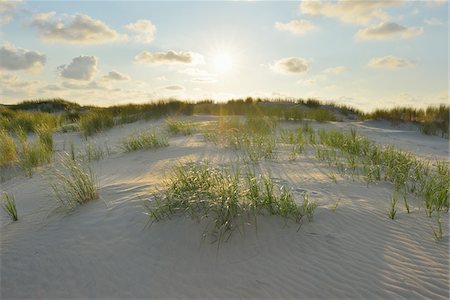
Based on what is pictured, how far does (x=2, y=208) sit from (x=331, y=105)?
19.7m

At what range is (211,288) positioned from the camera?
2.39 m

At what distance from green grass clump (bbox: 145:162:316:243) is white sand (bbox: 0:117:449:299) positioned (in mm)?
101

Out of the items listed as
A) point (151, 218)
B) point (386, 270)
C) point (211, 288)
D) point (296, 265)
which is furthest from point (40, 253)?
point (386, 270)

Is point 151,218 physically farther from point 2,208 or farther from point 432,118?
point 432,118

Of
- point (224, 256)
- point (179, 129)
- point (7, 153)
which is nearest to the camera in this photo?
point (224, 256)

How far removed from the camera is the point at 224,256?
271 centimetres

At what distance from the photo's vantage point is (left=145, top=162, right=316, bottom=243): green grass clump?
2951 mm

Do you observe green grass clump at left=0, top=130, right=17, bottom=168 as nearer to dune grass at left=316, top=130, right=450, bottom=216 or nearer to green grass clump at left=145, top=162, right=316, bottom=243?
green grass clump at left=145, top=162, right=316, bottom=243

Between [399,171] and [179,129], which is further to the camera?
[179,129]

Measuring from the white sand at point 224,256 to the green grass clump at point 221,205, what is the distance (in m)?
0.10

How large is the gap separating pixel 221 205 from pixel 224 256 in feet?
1.52

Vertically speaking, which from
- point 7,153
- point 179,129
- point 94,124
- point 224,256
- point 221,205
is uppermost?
point 94,124

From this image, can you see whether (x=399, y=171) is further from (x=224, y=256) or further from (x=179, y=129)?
(x=179, y=129)

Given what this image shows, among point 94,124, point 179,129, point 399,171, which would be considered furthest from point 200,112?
point 399,171
